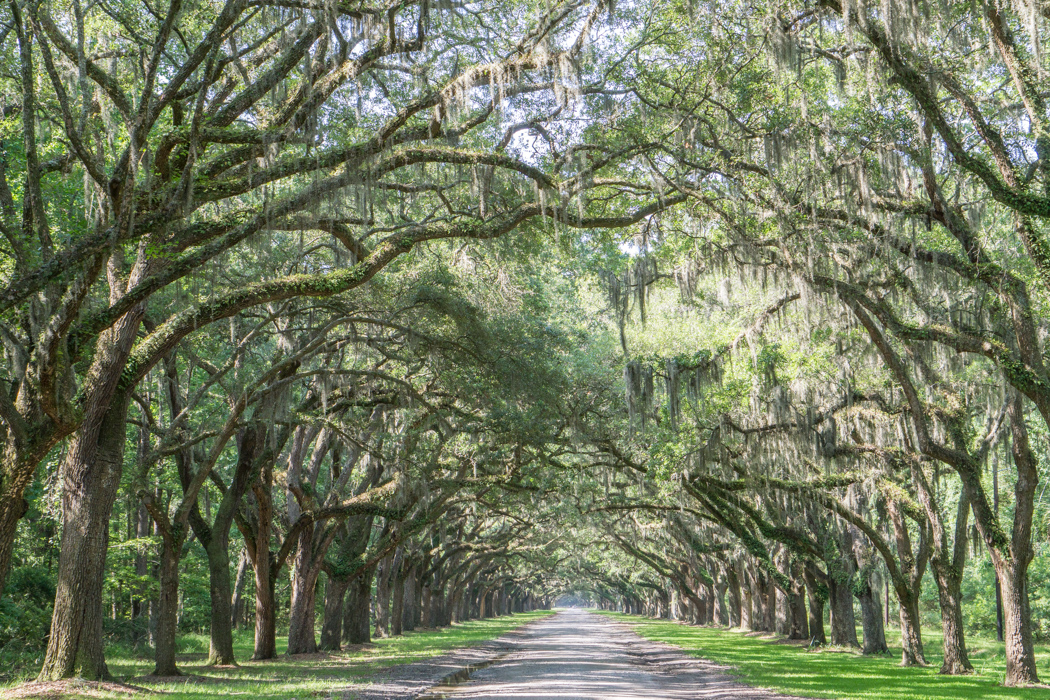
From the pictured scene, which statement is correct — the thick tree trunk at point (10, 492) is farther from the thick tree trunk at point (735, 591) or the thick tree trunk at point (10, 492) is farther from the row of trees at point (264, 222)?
the thick tree trunk at point (735, 591)

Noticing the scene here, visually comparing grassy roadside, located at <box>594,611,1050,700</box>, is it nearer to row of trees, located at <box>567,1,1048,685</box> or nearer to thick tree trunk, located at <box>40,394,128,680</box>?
row of trees, located at <box>567,1,1048,685</box>

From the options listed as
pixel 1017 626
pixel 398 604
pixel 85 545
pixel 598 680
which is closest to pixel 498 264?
pixel 598 680

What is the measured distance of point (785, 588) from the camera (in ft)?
98.0

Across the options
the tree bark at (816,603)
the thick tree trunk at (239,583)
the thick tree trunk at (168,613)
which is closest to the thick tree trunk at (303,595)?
the thick tree trunk at (239,583)

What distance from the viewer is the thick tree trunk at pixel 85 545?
10.3 m

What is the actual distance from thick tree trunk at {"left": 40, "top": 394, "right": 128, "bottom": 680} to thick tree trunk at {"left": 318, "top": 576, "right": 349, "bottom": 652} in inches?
496

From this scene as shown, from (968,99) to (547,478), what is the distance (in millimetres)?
14448

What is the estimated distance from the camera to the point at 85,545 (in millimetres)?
10469

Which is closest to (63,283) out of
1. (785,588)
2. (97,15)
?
(97,15)

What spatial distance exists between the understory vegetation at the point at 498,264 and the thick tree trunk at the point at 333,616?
0.09m

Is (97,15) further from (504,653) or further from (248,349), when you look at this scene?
(504,653)

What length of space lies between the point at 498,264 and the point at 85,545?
7189 mm

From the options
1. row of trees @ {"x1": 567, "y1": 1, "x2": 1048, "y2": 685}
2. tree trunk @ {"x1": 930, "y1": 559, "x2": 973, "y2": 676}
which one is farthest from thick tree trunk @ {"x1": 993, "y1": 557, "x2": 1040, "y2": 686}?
tree trunk @ {"x1": 930, "y1": 559, "x2": 973, "y2": 676}

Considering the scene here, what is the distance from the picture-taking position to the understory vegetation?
8969mm
